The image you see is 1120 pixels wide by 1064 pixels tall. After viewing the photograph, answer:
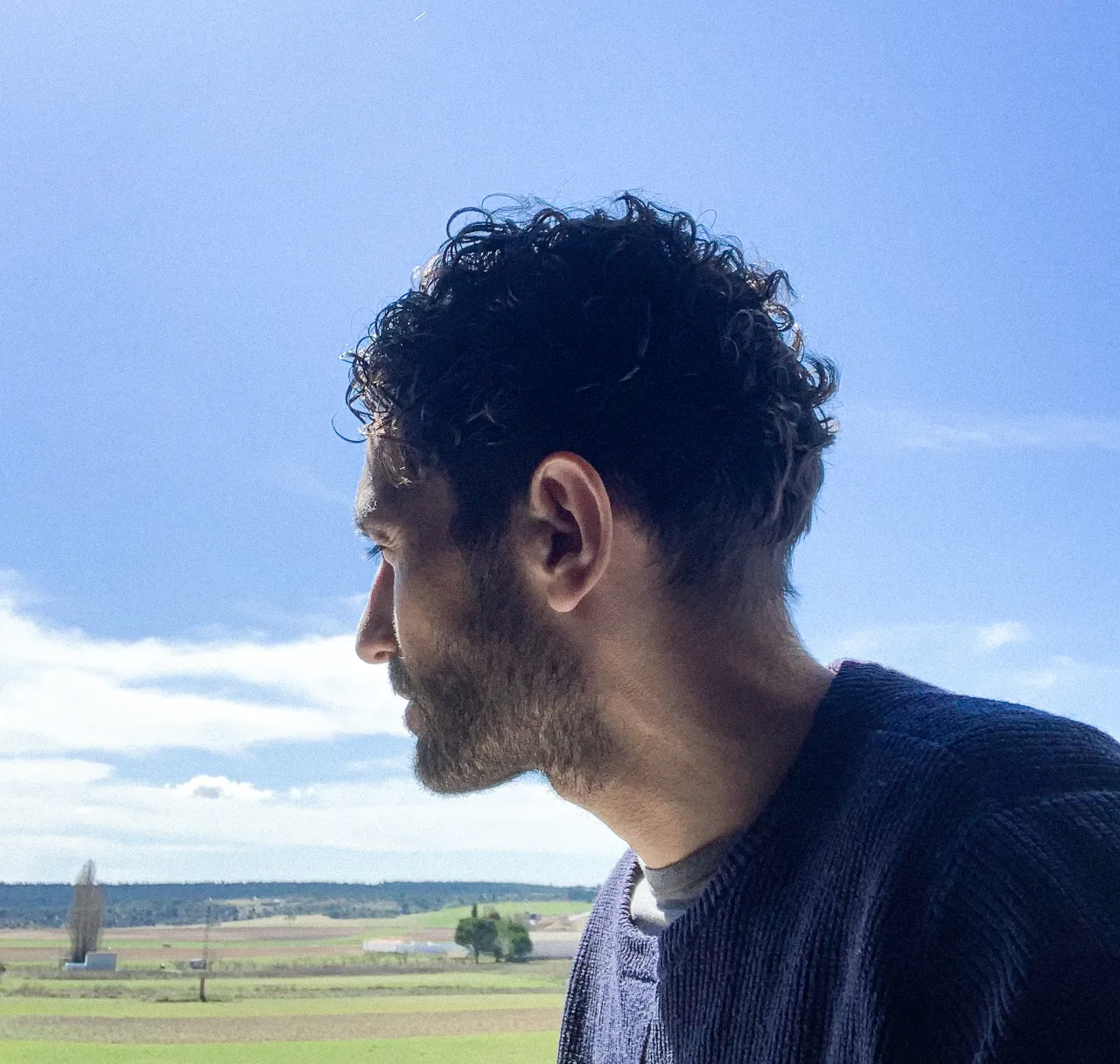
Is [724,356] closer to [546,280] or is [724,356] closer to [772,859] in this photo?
[546,280]

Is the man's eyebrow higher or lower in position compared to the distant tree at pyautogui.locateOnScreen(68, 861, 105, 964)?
higher

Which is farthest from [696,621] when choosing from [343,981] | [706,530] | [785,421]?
[343,981]

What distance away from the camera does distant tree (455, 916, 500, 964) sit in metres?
5.53

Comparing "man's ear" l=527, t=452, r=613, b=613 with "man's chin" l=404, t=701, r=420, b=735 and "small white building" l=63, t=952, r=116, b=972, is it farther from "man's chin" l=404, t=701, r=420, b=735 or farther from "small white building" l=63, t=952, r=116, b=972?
"small white building" l=63, t=952, r=116, b=972

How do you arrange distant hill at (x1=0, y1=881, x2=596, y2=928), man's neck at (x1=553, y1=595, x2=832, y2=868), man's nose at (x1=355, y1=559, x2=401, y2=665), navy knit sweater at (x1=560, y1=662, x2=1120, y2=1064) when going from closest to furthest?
navy knit sweater at (x1=560, y1=662, x2=1120, y2=1064) → man's neck at (x1=553, y1=595, x2=832, y2=868) → man's nose at (x1=355, y1=559, x2=401, y2=665) → distant hill at (x1=0, y1=881, x2=596, y2=928)

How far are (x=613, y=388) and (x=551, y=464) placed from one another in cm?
7

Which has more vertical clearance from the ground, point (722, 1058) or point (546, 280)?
point (546, 280)

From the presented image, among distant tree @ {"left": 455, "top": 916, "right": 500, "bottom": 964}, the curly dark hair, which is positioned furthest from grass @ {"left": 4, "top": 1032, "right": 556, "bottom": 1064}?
the curly dark hair

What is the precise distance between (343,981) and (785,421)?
18.8 ft

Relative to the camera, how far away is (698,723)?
2.03 feet

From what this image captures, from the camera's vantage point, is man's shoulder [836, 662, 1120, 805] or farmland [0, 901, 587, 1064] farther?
farmland [0, 901, 587, 1064]

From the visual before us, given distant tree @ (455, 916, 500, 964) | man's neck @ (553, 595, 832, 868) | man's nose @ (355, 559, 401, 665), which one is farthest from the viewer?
distant tree @ (455, 916, 500, 964)

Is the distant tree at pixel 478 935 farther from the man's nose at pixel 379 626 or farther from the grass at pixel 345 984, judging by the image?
the man's nose at pixel 379 626

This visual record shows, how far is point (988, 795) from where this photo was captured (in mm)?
474
